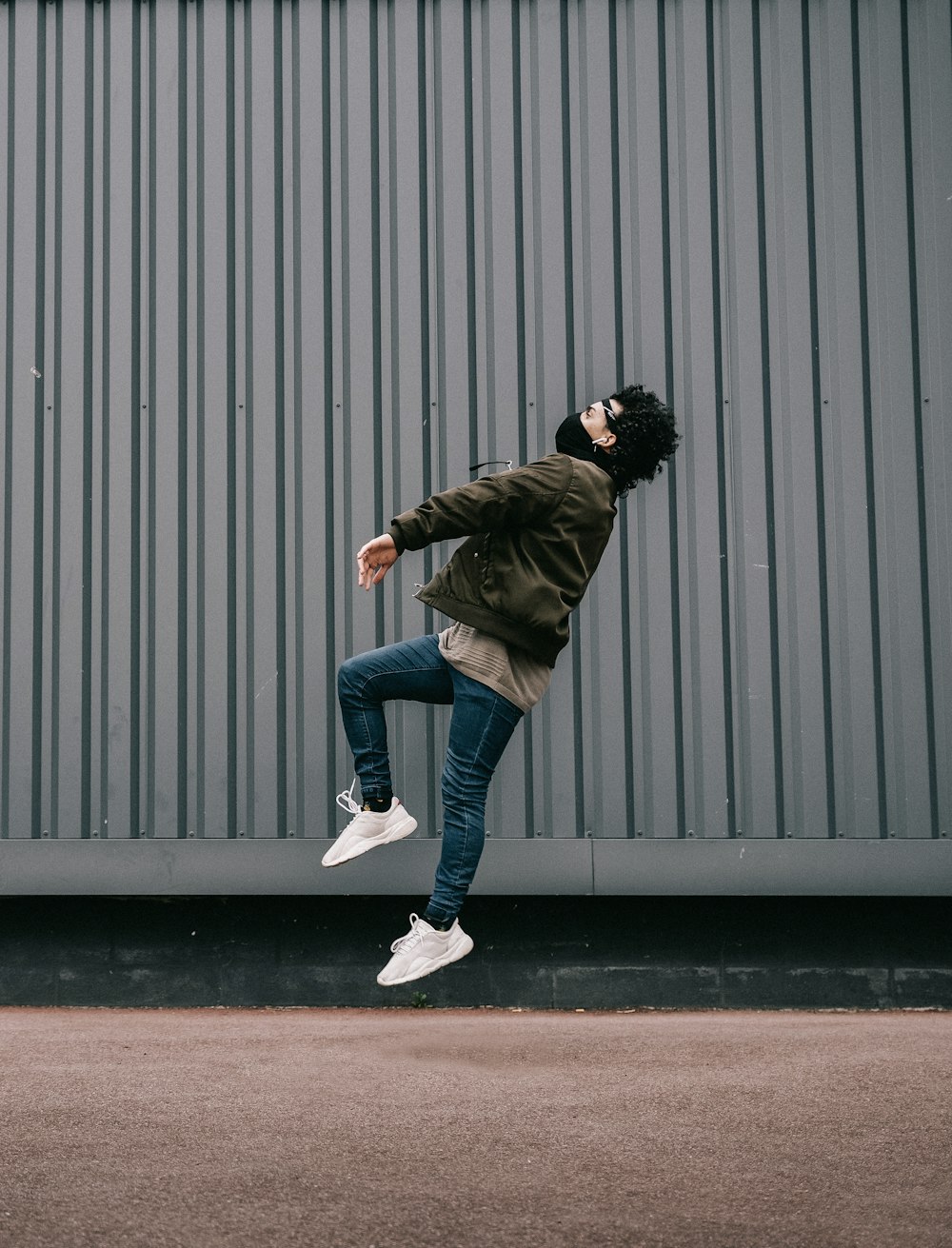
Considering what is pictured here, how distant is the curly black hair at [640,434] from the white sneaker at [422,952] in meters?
1.88

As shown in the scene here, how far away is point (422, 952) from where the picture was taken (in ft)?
13.0

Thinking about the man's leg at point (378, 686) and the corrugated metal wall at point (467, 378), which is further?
the corrugated metal wall at point (467, 378)

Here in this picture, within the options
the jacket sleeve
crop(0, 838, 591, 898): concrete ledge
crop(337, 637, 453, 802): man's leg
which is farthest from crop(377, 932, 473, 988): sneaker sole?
the jacket sleeve

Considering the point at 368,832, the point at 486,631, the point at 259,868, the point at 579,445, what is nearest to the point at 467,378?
the point at 579,445

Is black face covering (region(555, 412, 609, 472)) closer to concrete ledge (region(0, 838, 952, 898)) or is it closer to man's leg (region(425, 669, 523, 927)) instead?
man's leg (region(425, 669, 523, 927))

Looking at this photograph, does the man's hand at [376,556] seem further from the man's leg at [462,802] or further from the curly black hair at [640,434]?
the curly black hair at [640,434]

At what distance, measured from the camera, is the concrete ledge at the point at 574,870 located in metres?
5.01

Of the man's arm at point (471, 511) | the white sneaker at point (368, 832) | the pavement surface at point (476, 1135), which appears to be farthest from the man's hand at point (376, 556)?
the pavement surface at point (476, 1135)

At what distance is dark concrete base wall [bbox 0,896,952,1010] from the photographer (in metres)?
5.14

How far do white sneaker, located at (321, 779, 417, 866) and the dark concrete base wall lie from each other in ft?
3.70

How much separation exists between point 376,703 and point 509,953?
168 cm

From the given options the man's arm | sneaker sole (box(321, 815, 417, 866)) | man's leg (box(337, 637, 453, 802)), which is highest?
the man's arm

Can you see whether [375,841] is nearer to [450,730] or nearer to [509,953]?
[450,730]

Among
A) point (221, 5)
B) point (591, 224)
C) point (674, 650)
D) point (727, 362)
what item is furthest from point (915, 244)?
point (221, 5)
